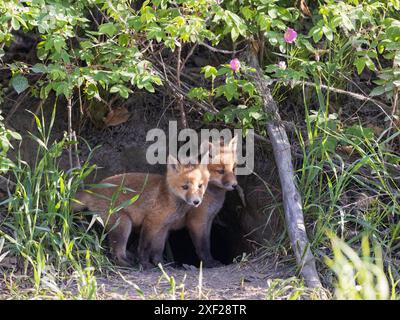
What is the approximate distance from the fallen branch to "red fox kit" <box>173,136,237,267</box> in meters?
0.56

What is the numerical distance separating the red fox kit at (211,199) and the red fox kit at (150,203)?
0.20 meters

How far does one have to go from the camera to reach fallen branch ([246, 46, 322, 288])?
5355 mm

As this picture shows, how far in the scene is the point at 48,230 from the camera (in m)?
5.45

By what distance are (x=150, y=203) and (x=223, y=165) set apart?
77 centimetres

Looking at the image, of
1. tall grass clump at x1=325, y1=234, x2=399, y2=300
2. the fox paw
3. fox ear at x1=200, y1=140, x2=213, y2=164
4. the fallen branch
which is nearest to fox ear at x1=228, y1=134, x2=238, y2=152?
fox ear at x1=200, y1=140, x2=213, y2=164

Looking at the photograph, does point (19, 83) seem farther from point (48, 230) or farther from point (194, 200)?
point (194, 200)

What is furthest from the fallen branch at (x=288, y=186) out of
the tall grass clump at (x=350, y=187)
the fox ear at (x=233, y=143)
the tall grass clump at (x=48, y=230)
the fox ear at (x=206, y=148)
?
the tall grass clump at (x=48, y=230)

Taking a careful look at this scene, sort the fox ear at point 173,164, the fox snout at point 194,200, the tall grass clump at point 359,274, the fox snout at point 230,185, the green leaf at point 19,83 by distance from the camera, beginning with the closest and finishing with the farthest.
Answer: the tall grass clump at point 359,274 → the green leaf at point 19,83 → the fox snout at point 194,200 → the fox ear at point 173,164 → the fox snout at point 230,185

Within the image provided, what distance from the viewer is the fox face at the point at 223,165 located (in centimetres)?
667

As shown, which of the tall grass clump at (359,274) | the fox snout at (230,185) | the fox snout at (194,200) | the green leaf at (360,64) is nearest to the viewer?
the tall grass clump at (359,274)

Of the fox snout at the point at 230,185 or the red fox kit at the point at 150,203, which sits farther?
the fox snout at the point at 230,185

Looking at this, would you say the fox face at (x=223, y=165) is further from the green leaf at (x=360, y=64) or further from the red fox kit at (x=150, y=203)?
the green leaf at (x=360, y=64)

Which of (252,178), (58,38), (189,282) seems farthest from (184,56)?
(189,282)

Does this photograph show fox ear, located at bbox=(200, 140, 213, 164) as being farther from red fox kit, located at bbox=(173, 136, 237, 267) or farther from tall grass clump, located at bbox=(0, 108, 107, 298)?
tall grass clump, located at bbox=(0, 108, 107, 298)
